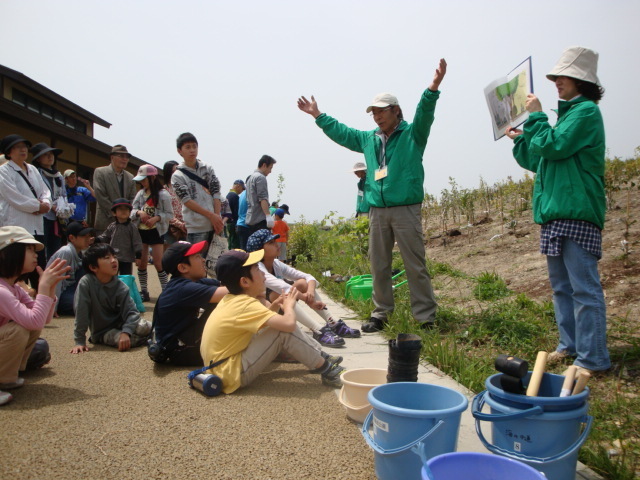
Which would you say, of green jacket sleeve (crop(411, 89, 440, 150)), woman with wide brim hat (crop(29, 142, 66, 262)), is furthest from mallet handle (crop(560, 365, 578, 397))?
woman with wide brim hat (crop(29, 142, 66, 262))

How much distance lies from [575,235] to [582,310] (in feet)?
1.48

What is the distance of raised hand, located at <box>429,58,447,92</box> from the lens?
12.1 feet

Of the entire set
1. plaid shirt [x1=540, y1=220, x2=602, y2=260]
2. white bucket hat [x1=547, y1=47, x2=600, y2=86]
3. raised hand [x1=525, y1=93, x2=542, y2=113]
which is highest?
white bucket hat [x1=547, y1=47, x2=600, y2=86]

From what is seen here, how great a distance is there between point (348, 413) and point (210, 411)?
78 cm

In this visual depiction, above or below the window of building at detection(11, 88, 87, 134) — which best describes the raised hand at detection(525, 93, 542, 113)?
below

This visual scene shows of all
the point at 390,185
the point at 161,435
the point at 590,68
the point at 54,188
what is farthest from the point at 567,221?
the point at 54,188

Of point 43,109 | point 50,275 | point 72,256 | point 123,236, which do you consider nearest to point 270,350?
point 50,275

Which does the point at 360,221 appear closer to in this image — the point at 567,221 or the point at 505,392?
the point at 567,221

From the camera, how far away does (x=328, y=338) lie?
12.3ft

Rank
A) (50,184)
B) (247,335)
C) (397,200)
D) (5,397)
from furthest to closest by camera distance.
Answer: (50,184), (397,200), (247,335), (5,397)

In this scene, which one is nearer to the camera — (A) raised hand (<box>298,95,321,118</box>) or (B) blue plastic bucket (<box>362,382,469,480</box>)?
(B) blue plastic bucket (<box>362,382,469,480</box>)

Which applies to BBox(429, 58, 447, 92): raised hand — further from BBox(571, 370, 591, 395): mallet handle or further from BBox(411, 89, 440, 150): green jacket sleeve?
BBox(571, 370, 591, 395): mallet handle

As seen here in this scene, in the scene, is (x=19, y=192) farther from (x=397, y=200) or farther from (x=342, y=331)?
(x=397, y=200)

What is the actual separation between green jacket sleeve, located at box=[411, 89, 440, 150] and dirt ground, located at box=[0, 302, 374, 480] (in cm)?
227
